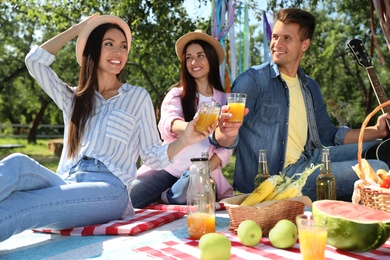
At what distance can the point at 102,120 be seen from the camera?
357 cm

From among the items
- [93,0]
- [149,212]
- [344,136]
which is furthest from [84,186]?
[93,0]

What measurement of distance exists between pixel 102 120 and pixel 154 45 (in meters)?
5.92

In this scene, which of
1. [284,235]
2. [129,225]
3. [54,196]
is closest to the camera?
[284,235]

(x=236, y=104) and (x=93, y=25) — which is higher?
(x=93, y=25)

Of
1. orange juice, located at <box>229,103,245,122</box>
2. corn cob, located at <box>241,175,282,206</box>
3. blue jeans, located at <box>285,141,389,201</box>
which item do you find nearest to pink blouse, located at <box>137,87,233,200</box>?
blue jeans, located at <box>285,141,389,201</box>

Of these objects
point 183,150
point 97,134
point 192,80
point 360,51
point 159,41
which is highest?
point 159,41

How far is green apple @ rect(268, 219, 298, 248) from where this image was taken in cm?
252

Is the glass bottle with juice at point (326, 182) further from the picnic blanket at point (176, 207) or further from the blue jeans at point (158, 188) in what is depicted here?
the blue jeans at point (158, 188)

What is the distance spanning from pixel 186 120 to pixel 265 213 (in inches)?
72.3

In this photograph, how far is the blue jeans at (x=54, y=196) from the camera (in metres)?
2.86

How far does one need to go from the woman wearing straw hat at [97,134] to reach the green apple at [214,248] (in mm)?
1034

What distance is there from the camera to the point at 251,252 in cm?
252

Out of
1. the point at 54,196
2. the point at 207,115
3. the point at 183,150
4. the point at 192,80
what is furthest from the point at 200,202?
the point at 192,80

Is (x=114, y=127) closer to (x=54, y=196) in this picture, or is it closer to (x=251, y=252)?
(x=54, y=196)
